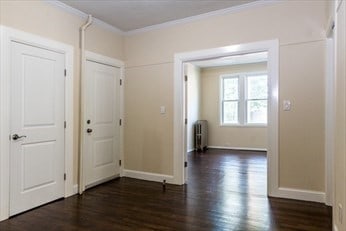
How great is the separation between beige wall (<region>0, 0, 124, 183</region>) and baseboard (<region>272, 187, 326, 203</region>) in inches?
116

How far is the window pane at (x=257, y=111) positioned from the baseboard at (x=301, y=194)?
15.2 feet

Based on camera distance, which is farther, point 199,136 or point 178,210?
point 199,136

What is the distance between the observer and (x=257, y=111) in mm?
7844

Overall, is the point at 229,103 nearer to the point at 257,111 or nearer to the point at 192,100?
the point at 257,111

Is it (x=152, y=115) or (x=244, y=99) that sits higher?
(x=244, y=99)

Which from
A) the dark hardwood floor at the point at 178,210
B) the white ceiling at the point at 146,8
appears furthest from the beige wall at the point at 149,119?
the white ceiling at the point at 146,8

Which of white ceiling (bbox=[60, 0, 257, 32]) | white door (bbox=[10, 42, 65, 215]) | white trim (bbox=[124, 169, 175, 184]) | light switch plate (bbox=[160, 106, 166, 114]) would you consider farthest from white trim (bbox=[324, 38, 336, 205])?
white door (bbox=[10, 42, 65, 215])

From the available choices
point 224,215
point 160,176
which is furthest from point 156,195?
point 224,215

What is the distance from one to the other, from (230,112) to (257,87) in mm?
1185

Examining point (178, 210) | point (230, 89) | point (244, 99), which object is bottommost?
point (178, 210)

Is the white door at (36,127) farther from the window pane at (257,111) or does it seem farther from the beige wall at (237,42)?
the window pane at (257,111)

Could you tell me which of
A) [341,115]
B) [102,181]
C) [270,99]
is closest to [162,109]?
[102,181]

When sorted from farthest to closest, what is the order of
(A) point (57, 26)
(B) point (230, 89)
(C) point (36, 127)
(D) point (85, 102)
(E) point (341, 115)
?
(B) point (230, 89), (D) point (85, 102), (A) point (57, 26), (C) point (36, 127), (E) point (341, 115)

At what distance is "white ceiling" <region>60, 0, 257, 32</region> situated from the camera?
134 inches
